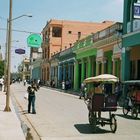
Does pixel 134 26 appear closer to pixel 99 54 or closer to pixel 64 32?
pixel 99 54

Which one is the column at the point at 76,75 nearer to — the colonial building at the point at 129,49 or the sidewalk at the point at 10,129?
the colonial building at the point at 129,49

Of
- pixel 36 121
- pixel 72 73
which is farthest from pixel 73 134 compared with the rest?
pixel 72 73

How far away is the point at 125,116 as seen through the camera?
77.1ft

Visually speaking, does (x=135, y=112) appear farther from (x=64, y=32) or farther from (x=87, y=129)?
(x=64, y=32)

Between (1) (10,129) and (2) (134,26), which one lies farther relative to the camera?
(2) (134,26)

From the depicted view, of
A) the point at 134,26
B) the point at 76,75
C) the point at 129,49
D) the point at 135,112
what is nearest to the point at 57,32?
the point at 76,75

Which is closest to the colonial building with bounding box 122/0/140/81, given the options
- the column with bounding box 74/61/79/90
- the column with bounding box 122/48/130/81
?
the column with bounding box 122/48/130/81

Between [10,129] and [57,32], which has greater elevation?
[57,32]

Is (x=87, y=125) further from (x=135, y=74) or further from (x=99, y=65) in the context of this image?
(x=99, y=65)

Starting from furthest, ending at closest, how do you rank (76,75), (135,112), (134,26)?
1. (76,75)
2. (134,26)
3. (135,112)

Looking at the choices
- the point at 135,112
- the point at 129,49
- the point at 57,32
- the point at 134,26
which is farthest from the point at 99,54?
the point at 57,32

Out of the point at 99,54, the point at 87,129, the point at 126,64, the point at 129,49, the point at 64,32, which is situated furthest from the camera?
the point at 64,32

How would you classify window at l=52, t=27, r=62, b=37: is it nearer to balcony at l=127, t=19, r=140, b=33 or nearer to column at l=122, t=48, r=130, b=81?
column at l=122, t=48, r=130, b=81

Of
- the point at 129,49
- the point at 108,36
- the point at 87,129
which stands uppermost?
the point at 108,36
